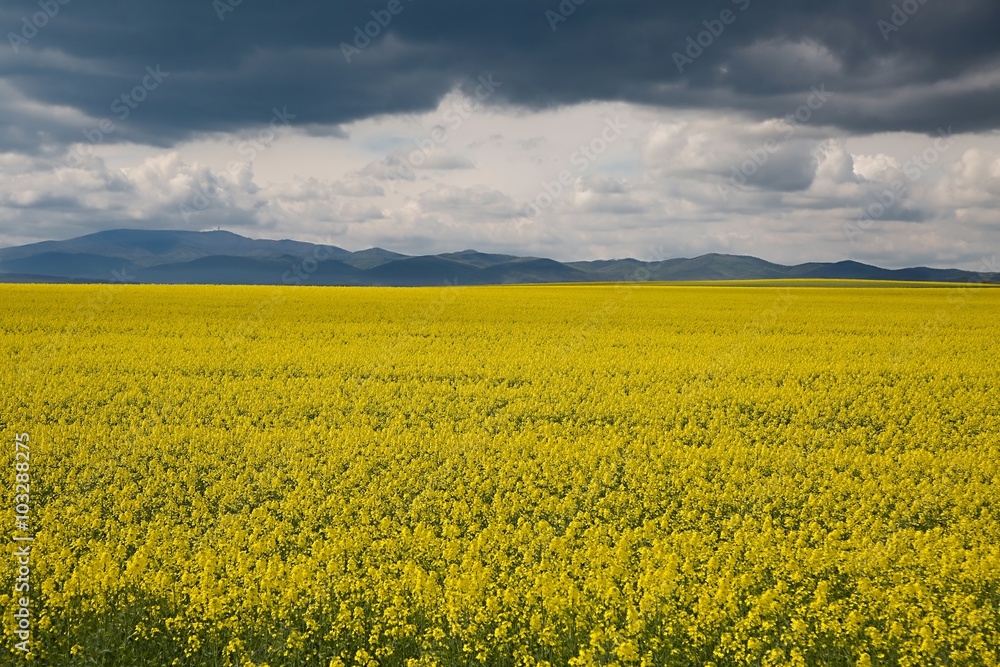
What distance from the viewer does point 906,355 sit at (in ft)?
87.9

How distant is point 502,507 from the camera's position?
454 inches

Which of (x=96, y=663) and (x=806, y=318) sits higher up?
(x=806, y=318)

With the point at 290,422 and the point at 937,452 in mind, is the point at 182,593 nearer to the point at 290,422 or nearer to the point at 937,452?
the point at 290,422

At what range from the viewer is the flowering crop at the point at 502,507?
26.1 feet

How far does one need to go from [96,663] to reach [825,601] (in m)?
8.83

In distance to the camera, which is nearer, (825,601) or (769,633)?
(769,633)

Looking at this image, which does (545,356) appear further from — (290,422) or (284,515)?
(284,515)

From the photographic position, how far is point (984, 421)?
1738 cm

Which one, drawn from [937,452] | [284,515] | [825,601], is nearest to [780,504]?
[825,601]

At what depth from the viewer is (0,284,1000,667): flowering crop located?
313 inches

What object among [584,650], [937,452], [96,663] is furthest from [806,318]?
[96,663]

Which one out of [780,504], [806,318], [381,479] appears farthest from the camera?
[806,318]

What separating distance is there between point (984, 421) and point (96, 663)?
19.8 meters

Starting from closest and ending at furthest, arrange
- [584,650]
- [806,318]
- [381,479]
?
1. [584,650]
2. [381,479]
3. [806,318]
